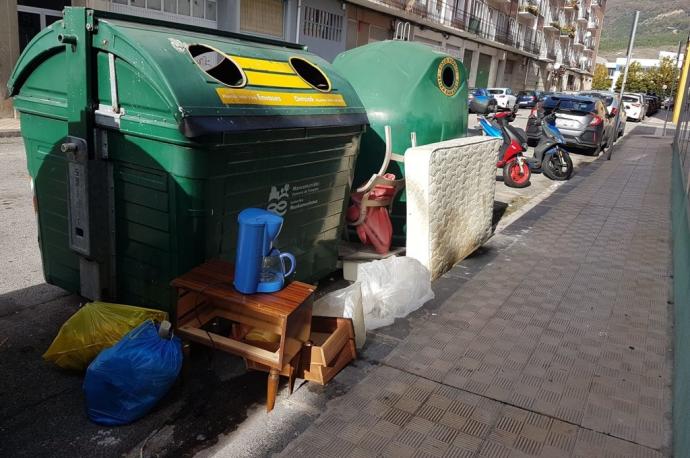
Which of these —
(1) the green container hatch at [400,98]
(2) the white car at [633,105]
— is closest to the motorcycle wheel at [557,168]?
(1) the green container hatch at [400,98]

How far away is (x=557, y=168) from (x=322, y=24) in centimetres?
1256

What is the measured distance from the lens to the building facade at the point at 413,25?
13.1m

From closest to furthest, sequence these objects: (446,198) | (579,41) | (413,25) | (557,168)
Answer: (446,198), (557,168), (413,25), (579,41)

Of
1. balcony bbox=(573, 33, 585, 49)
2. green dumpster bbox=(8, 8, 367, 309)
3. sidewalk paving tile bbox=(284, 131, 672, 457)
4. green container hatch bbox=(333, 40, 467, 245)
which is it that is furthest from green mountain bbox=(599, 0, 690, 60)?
green dumpster bbox=(8, 8, 367, 309)

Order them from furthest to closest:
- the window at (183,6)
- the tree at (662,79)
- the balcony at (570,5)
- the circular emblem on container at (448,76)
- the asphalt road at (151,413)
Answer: the tree at (662,79) < the balcony at (570,5) < the window at (183,6) < the circular emblem on container at (448,76) < the asphalt road at (151,413)

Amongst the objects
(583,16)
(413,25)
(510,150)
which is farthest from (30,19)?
(583,16)

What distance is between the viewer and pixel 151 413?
2.86 m

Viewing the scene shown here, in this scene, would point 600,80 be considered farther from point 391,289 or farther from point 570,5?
point 391,289

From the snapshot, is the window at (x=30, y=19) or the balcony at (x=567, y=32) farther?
the balcony at (x=567, y=32)

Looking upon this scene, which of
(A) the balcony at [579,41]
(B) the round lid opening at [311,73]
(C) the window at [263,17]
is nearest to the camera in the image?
(B) the round lid opening at [311,73]

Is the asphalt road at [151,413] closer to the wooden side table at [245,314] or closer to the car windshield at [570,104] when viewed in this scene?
the wooden side table at [245,314]

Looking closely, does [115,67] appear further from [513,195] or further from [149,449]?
[513,195]

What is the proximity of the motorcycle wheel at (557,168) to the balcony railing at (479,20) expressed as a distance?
1498 centimetres

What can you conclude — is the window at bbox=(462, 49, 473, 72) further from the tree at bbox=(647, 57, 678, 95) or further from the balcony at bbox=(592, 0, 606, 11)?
the balcony at bbox=(592, 0, 606, 11)
